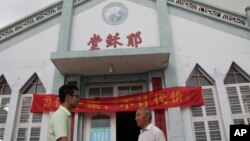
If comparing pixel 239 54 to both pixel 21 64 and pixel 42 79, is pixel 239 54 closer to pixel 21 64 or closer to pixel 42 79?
pixel 42 79

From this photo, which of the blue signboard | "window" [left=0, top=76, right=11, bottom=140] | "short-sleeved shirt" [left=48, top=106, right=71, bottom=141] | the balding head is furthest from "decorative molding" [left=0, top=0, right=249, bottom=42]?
"short-sleeved shirt" [left=48, top=106, right=71, bottom=141]

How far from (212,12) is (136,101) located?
3169 mm

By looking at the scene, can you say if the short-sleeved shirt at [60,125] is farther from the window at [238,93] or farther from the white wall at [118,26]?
the window at [238,93]

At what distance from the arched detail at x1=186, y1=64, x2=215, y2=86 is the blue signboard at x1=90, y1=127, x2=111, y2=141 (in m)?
2.25

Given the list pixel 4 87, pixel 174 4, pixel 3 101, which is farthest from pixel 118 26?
pixel 3 101

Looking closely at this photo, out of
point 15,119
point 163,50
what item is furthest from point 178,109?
point 15,119

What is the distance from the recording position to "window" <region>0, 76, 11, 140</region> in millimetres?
6841

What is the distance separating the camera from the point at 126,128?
32.2 feet

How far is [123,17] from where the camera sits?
7.52m

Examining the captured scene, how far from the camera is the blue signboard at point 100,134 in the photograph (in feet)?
21.8

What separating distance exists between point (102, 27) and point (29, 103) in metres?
2.69

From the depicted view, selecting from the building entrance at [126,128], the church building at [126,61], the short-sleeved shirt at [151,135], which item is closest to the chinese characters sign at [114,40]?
the church building at [126,61]

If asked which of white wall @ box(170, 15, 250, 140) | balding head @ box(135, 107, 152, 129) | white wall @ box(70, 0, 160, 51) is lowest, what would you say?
balding head @ box(135, 107, 152, 129)

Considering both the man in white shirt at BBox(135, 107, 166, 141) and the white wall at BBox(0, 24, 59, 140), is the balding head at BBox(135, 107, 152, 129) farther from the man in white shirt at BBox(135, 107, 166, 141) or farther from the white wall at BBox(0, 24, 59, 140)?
the white wall at BBox(0, 24, 59, 140)
